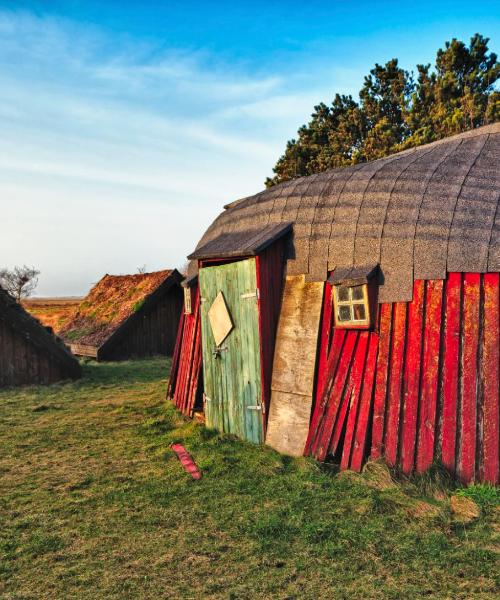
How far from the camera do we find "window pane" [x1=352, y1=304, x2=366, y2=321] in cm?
688

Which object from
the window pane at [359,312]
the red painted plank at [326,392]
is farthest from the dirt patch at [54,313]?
the window pane at [359,312]

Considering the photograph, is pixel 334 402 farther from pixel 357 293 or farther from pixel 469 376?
pixel 469 376

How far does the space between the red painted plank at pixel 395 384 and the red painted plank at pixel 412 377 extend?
0.07m

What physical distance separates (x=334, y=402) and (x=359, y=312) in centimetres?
130

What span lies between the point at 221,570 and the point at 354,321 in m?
3.71

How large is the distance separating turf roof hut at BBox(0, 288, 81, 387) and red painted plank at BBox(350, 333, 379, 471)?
1094 centimetres

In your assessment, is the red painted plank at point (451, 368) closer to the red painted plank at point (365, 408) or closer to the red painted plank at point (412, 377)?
the red painted plank at point (412, 377)

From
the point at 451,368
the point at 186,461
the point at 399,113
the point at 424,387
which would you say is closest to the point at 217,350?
the point at 186,461

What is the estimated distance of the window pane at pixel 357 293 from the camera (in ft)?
22.6

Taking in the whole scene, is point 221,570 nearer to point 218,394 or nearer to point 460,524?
point 460,524

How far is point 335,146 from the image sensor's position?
30062 mm

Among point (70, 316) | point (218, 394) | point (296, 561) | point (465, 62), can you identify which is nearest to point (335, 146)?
point (465, 62)

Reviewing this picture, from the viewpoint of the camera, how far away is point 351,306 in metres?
7.03

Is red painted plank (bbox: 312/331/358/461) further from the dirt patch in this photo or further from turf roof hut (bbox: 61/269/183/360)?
turf roof hut (bbox: 61/269/183/360)
